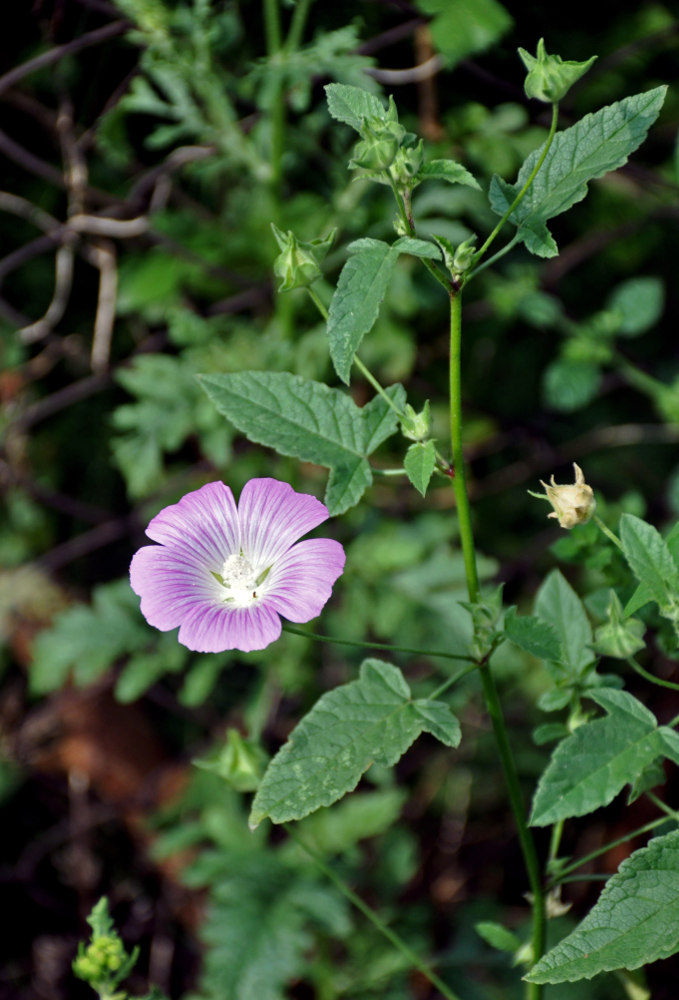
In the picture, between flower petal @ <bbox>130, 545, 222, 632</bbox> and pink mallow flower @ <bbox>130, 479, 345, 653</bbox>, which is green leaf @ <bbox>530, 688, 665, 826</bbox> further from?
flower petal @ <bbox>130, 545, 222, 632</bbox>

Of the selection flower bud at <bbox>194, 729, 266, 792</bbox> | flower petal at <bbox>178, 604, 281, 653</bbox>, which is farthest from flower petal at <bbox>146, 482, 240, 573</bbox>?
flower bud at <bbox>194, 729, 266, 792</bbox>

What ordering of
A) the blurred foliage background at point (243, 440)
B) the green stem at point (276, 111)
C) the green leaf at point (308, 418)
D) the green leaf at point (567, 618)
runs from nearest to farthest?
1. the green leaf at point (308, 418)
2. the green leaf at point (567, 618)
3. the green stem at point (276, 111)
4. the blurred foliage background at point (243, 440)

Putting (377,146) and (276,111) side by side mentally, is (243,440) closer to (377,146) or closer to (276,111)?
(276,111)

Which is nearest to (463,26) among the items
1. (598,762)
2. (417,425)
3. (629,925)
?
(417,425)

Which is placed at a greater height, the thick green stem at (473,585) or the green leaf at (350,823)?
the thick green stem at (473,585)

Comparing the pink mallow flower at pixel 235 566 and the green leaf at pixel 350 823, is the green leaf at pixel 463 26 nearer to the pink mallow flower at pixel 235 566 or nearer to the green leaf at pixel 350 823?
the pink mallow flower at pixel 235 566

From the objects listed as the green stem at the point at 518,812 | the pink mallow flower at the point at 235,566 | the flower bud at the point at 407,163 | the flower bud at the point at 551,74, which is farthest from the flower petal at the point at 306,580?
the flower bud at the point at 551,74

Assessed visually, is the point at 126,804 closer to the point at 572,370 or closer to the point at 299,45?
the point at 572,370

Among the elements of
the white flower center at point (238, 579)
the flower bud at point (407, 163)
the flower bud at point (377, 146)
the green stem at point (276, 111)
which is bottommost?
the white flower center at point (238, 579)
